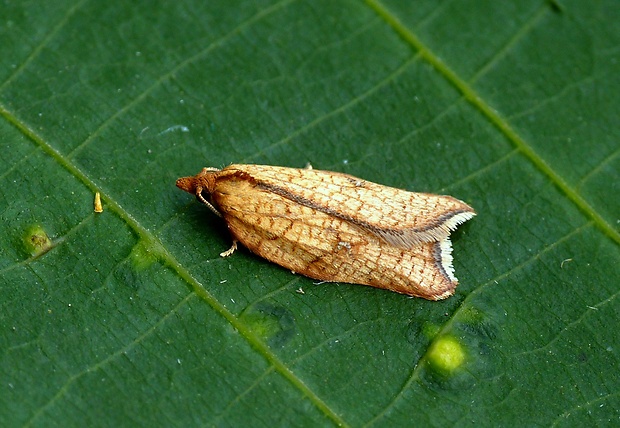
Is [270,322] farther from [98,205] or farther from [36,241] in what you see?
[36,241]

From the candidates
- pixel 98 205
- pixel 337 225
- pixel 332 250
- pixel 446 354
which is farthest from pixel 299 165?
pixel 446 354

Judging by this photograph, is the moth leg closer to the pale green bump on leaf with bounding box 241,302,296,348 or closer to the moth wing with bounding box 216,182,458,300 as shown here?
the moth wing with bounding box 216,182,458,300

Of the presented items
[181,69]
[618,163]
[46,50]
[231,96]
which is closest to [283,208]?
[231,96]

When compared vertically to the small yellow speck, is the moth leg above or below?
below

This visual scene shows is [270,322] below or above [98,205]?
below

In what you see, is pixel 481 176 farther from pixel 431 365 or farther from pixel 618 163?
pixel 431 365

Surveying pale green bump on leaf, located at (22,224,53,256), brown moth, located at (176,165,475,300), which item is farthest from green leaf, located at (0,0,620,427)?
brown moth, located at (176,165,475,300)
